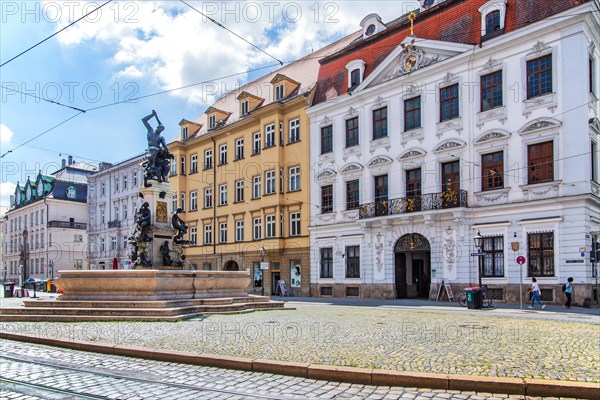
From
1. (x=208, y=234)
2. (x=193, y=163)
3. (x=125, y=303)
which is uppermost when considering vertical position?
(x=193, y=163)

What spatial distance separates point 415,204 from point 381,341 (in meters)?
19.2

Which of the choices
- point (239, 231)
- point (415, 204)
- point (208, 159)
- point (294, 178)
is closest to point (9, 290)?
point (239, 231)

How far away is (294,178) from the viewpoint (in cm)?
3728

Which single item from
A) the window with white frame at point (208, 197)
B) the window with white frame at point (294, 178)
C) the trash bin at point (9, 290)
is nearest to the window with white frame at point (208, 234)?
the window with white frame at point (208, 197)

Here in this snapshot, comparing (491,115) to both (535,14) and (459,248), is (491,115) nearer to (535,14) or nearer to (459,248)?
(535,14)

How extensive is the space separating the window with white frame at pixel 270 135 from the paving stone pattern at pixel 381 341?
24.1 m

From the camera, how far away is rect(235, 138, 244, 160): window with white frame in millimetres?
41906

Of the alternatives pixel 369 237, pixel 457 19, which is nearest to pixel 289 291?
pixel 369 237

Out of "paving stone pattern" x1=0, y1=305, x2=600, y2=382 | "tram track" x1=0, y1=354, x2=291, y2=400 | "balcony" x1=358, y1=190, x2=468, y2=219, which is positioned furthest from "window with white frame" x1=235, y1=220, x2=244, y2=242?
"tram track" x1=0, y1=354, x2=291, y2=400

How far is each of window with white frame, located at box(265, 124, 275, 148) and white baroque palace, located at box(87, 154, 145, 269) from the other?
21.4m

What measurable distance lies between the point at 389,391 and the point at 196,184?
4079 cm

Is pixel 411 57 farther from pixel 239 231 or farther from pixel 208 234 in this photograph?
pixel 208 234

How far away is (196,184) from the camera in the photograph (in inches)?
1820

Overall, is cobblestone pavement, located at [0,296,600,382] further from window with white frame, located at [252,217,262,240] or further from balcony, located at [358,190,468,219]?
window with white frame, located at [252,217,262,240]
